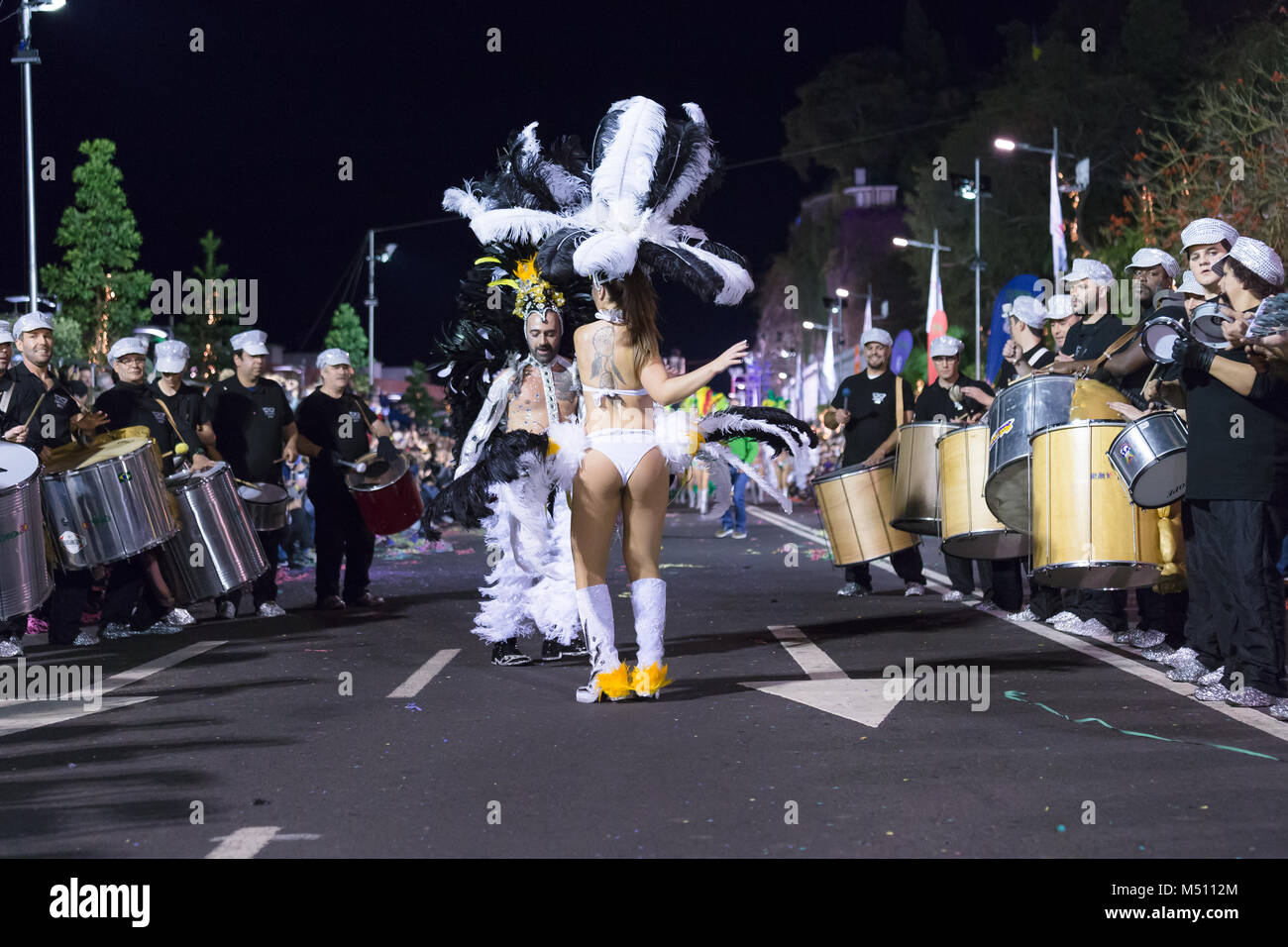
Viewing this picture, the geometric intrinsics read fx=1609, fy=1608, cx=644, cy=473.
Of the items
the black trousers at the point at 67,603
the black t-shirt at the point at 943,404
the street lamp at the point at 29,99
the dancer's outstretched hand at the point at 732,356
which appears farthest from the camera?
the street lamp at the point at 29,99

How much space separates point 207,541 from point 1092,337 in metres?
6.40

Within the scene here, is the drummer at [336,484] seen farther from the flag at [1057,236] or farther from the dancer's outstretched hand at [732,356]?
the flag at [1057,236]

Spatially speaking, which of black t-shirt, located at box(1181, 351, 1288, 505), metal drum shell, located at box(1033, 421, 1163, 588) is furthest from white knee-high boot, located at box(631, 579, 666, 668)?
black t-shirt, located at box(1181, 351, 1288, 505)

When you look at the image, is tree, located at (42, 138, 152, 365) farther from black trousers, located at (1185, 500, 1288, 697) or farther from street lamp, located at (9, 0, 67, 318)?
black trousers, located at (1185, 500, 1288, 697)

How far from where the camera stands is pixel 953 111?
312 ft

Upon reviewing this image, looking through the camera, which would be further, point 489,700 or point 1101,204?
point 1101,204

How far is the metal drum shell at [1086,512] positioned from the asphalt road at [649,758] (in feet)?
2.07

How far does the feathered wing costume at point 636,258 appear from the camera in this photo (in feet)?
26.6

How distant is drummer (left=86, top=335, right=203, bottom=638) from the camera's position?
11906 millimetres

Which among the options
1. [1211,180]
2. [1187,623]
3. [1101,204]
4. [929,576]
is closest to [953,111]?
[1101,204]

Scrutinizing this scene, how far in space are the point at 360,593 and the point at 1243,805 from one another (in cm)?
938

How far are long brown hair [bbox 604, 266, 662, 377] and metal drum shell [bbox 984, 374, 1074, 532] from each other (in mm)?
2414

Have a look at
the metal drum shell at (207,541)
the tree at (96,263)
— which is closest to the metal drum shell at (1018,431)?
the metal drum shell at (207,541)
